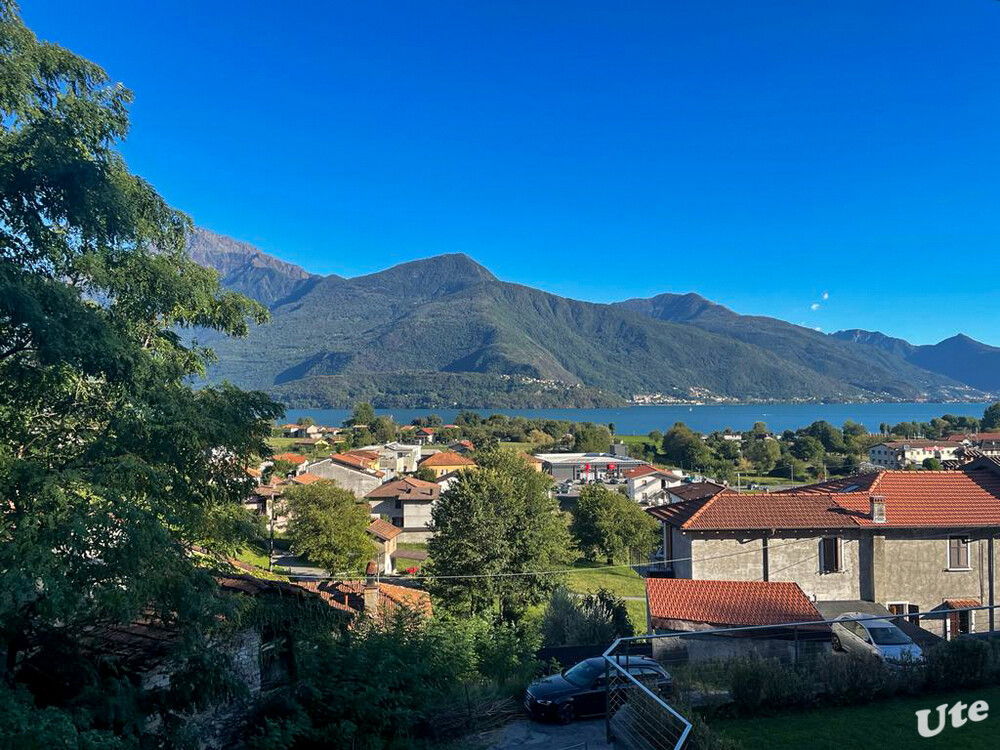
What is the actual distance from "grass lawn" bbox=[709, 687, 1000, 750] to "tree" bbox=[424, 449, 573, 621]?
53.9ft

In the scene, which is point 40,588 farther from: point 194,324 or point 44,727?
point 194,324

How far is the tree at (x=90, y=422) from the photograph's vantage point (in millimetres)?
5180

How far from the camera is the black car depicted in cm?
841

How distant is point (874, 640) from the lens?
10.8 m

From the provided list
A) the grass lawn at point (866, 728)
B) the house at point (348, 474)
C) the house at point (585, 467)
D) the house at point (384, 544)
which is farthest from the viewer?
the house at point (585, 467)

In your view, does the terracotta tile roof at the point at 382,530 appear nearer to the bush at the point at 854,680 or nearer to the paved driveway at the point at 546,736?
the paved driveway at the point at 546,736

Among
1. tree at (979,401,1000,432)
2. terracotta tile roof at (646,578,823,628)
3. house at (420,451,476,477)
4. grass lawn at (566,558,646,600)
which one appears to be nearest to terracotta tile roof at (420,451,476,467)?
house at (420,451,476,477)

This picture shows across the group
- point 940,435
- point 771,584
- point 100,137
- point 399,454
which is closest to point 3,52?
point 100,137

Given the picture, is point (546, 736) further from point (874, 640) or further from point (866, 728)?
point (874, 640)

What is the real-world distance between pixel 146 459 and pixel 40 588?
55.4 inches

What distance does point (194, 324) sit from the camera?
9.09 meters

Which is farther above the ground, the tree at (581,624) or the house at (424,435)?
the house at (424,435)

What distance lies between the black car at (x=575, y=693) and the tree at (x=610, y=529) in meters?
36.3

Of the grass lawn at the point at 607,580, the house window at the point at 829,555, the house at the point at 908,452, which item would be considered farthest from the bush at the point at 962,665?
the house at the point at 908,452
